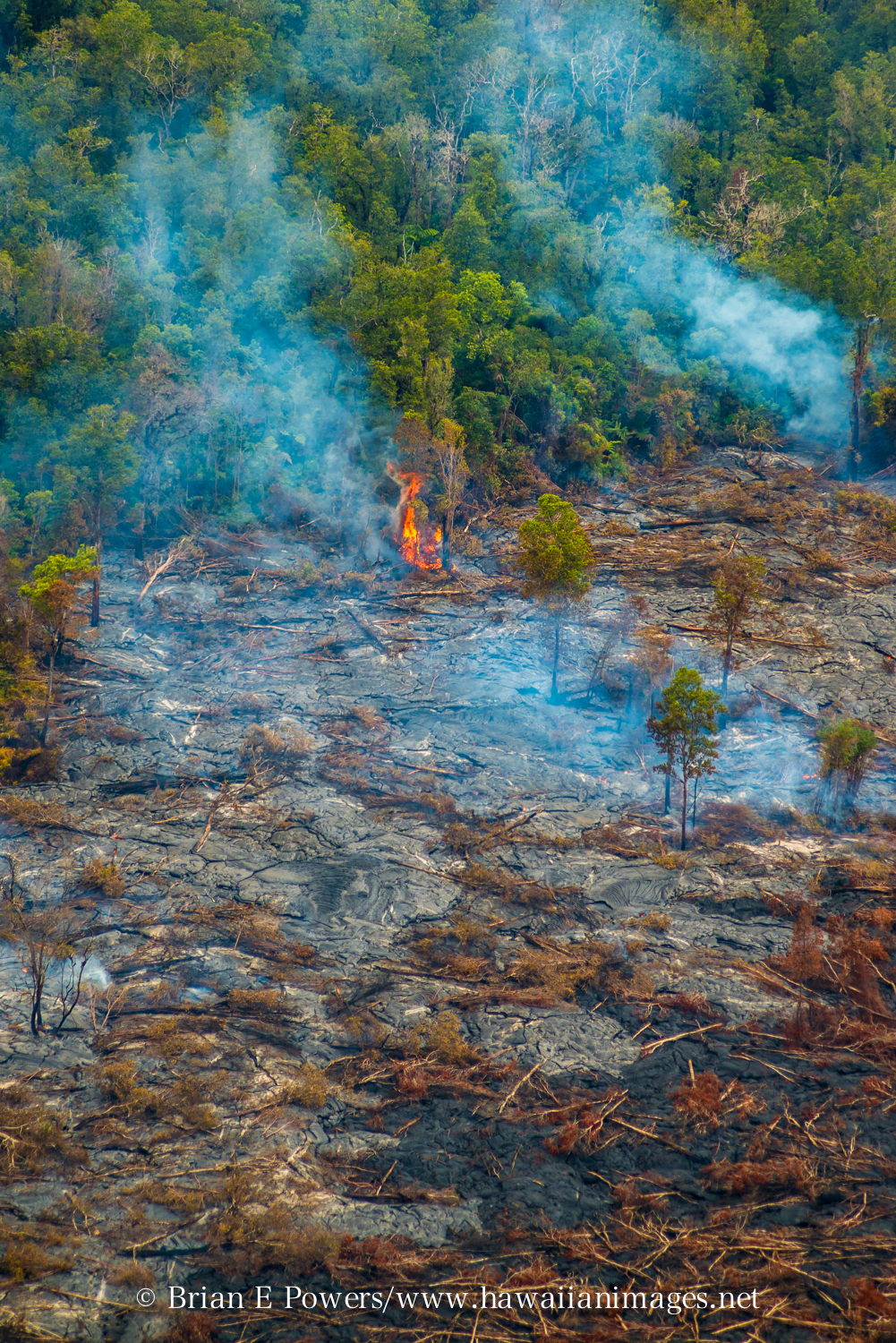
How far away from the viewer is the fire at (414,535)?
151 ft

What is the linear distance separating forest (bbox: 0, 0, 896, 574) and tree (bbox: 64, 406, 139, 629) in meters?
0.15

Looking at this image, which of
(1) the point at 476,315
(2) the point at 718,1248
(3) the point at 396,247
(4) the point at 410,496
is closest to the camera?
(2) the point at 718,1248

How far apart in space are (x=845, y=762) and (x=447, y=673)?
14.5m

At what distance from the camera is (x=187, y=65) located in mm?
61375

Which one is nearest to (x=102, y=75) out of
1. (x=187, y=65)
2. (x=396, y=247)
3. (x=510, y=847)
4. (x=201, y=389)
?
(x=187, y=65)

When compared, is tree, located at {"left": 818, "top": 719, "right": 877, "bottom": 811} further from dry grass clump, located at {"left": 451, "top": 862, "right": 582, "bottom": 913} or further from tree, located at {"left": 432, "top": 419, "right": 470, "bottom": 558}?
tree, located at {"left": 432, "top": 419, "right": 470, "bottom": 558}

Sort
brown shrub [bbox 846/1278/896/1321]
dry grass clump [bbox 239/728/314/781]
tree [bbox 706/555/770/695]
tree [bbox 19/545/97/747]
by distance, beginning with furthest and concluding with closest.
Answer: tree [bbox 706/555/770/695] < tree [bbox 19/545/97/747] < dry grass clump [bbox 239/728/314/781] < brown shrub [bbox 846/1278/896/1321]

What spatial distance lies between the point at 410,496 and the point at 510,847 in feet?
74.9

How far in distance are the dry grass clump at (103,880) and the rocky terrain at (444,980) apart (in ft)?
0.33

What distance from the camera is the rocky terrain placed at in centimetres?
1594

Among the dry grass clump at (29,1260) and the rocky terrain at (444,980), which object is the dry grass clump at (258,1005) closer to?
the rocky terrain at (444,980)

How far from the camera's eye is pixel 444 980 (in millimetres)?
23422

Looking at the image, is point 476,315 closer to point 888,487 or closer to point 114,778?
point 888,487

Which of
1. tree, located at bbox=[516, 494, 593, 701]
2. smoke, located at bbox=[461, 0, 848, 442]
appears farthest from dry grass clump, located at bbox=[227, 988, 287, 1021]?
smoke, located at bbox=[461, 0, 848, 442]
